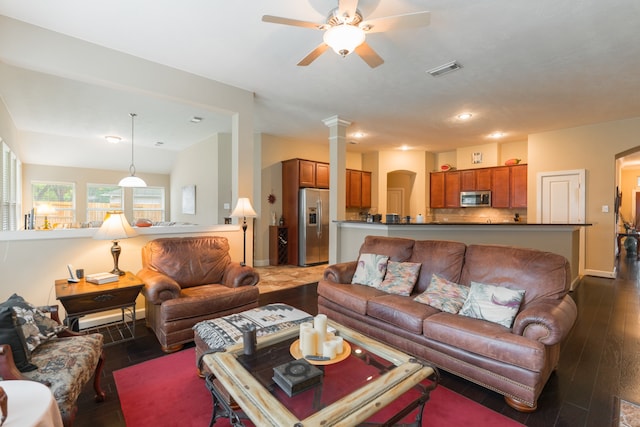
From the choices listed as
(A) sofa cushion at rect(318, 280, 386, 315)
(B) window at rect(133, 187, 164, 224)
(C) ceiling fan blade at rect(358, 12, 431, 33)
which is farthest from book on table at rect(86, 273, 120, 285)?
(B) window at rect(133, 187, 164, 224)

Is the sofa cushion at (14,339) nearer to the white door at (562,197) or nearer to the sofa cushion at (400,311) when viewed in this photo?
the sofa cushion at (400,311)

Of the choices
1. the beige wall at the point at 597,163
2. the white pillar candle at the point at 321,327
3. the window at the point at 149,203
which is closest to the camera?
the white pillar candle at the point at 321,327

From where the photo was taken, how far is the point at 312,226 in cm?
663

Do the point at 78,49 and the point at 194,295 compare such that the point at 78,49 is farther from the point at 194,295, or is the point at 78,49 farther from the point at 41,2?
the point at 194,295

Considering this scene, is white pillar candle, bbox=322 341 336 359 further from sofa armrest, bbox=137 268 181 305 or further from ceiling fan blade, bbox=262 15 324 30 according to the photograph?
ceiling fan blade, bbox=262 15 324 30

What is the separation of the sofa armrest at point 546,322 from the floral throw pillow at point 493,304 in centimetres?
12

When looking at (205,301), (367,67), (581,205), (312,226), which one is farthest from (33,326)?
(581,205)

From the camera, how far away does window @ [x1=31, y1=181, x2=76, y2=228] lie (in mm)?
7162

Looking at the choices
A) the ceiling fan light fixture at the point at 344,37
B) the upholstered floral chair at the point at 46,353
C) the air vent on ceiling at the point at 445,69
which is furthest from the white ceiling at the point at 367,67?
the upholstered floral chair at the point at 46,353

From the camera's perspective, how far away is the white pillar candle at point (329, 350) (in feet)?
5.57

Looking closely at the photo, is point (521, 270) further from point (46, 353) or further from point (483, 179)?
point (483, 179)

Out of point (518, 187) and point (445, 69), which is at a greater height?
point (445, 69)

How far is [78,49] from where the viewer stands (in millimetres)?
2904

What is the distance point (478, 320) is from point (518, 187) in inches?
225
